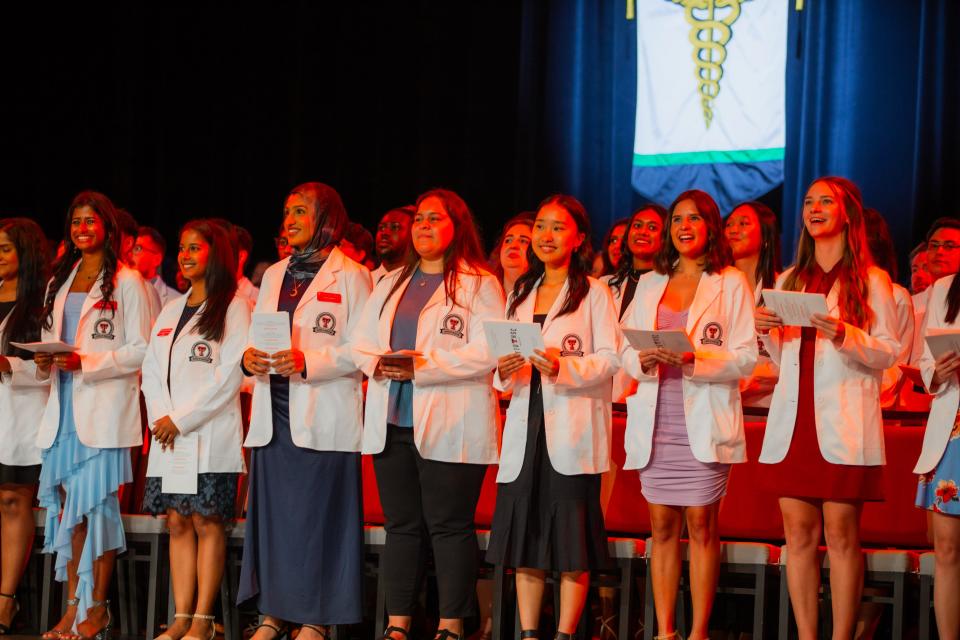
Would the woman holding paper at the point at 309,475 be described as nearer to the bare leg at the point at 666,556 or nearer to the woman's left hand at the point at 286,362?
the woman's left hand at the point at 286,362

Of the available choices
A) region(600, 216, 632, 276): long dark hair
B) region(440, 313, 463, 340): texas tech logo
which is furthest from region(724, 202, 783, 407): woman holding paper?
region(440, 313, 463, 340): texas tech logo

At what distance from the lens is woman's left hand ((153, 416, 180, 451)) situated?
183 inches

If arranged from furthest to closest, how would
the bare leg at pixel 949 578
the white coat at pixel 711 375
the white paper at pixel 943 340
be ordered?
1. the white coat at pixel 711 375
2. the bare leg at pixel 949 578
3. the white paper at pixel 943 340

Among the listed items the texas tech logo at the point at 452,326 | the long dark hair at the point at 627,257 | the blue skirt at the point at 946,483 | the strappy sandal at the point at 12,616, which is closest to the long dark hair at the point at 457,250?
the texas tech logo at the point at 452,326

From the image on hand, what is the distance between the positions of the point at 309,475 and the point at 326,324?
589mm

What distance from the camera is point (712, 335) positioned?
14.1 feet

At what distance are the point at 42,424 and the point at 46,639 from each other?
0.88 metres

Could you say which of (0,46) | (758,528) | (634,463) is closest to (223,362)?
(634,463)

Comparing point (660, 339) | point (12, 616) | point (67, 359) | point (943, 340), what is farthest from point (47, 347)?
point (943, 340)

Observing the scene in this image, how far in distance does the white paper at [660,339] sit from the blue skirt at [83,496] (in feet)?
7.43

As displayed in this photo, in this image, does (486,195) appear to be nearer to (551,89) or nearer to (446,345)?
(551,89)

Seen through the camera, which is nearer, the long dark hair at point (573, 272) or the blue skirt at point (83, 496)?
the long dark hair at point (573, 272)

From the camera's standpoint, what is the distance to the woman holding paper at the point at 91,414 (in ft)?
16.0

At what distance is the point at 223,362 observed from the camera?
471cm
